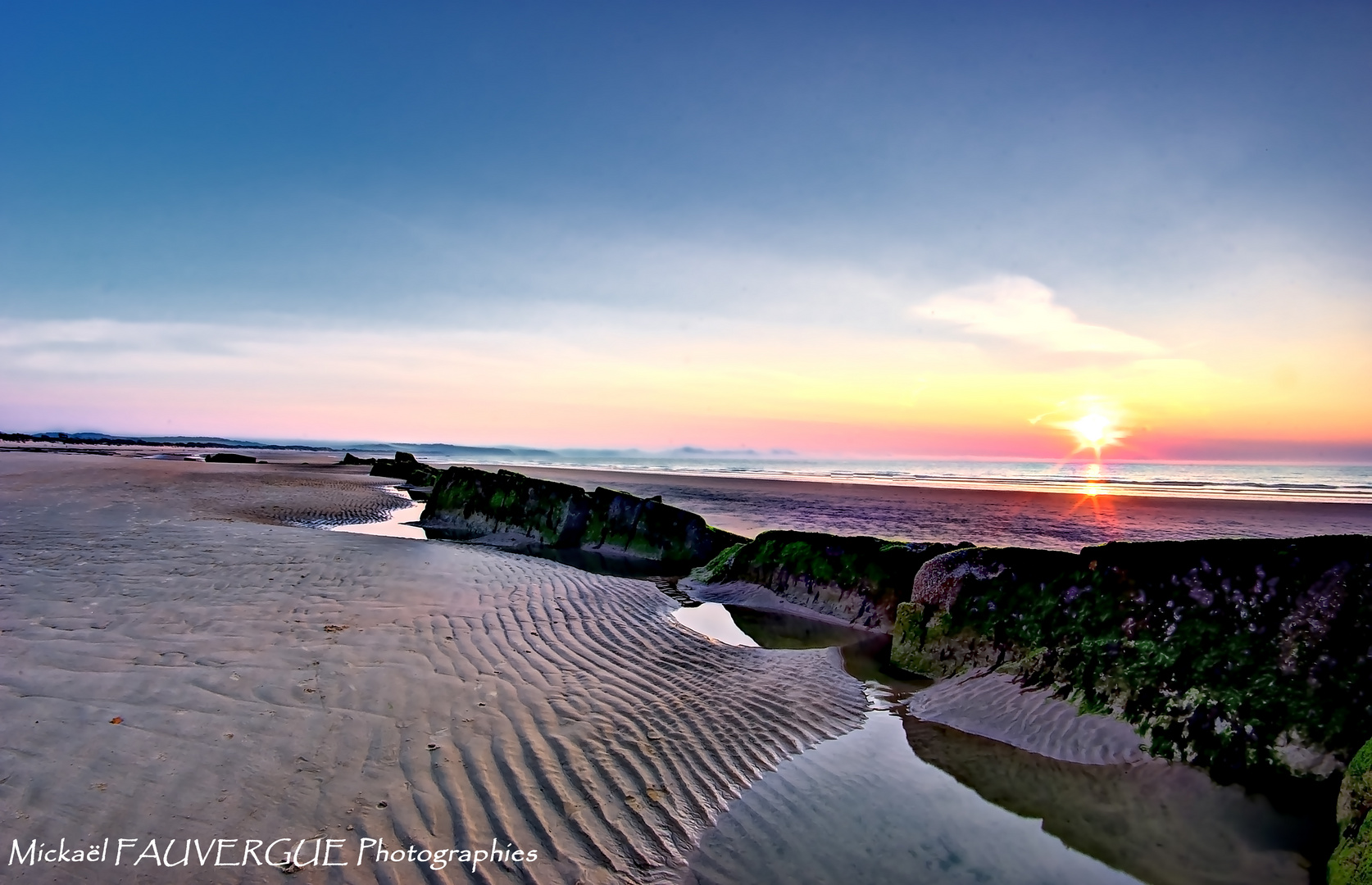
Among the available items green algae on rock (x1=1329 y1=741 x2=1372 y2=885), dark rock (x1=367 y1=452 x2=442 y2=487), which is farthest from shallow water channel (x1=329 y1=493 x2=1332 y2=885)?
dark rock (x1=367 y1=452 x2=442 y2=487)

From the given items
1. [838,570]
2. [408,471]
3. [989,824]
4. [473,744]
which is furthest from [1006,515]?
Result: [408,471]

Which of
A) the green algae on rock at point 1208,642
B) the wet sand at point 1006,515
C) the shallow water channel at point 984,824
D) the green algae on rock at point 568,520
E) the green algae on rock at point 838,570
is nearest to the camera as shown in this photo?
the shallow water channel at point 984,824

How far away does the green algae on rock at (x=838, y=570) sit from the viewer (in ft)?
30.4

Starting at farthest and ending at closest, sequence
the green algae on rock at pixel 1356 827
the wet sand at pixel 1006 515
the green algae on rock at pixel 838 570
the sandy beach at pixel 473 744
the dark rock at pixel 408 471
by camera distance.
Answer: the dark rock at pixel 408 471, the wet sand at pixel 1006 515, the green algae on rock at pixel 838 570, the sandy beach at pixel 473 744, the green algae on rock at pixel 1356 827

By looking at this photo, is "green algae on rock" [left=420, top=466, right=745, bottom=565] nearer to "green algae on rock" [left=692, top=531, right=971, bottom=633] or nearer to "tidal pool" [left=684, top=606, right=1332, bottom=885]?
"green algae on rock" [left=692, top=531, right=971, bottom=633]

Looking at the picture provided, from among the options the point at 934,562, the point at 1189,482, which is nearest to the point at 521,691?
the point at 934,562

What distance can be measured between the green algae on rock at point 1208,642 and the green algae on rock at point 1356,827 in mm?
A: 618

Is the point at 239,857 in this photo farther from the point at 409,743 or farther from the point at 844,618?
the point at 844,618

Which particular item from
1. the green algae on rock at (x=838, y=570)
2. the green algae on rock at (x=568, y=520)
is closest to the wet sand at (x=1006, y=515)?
the green algae on rock at (x=568, y=520)

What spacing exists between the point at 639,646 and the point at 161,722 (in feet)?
14.2

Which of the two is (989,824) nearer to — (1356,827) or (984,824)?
(984,824)

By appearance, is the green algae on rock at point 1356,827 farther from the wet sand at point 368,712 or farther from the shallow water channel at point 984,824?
the wet sand at point 368,712

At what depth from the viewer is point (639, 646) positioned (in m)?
7.31

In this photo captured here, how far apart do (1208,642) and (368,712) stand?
6284mm
